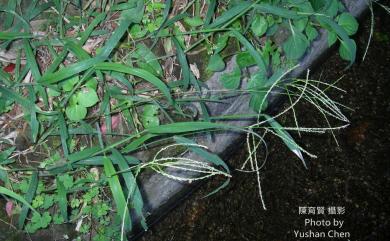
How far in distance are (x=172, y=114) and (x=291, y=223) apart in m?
1.26

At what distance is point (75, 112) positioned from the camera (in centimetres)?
114

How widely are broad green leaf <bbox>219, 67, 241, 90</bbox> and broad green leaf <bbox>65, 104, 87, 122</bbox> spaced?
528 mm

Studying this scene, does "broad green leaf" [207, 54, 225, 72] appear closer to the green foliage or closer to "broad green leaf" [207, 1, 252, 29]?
the green foliage

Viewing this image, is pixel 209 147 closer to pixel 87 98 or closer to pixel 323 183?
pixel 87 98

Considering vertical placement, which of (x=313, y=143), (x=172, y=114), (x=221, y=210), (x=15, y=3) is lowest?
(x=221, y=210)

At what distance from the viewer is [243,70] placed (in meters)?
1.42

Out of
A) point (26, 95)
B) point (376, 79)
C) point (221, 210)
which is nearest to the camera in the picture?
point (26, 95)

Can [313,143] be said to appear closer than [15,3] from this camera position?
No

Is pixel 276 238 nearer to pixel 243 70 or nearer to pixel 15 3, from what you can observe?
pixel 243 70

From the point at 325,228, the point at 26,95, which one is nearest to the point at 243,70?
the point at 26,95

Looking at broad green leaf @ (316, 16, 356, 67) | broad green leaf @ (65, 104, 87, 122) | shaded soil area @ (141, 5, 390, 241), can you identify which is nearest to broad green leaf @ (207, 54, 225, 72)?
broad green leaf @ (316, 16, 356, 67)

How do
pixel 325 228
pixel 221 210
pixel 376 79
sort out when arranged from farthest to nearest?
pixel 376 79 < pixel 325 228 < pixel 221 210

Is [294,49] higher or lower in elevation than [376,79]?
higher

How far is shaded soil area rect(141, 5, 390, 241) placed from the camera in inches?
80.0
